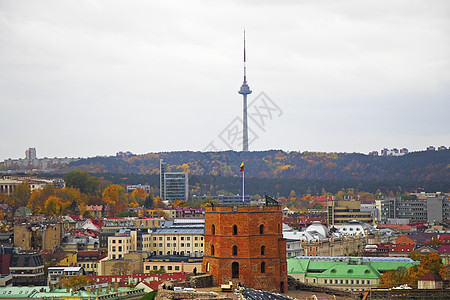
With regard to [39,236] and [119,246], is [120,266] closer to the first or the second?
[119,246]

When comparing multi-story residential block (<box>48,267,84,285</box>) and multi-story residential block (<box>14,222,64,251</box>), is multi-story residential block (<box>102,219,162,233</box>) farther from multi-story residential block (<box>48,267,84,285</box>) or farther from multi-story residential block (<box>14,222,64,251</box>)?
multi-story residential block (<box>48,267,84,285</box>)

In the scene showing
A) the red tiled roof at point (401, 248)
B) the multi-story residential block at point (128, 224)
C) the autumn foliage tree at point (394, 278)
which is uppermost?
the multi-story residential block at point (128, 224)

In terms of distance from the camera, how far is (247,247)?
6300 cm

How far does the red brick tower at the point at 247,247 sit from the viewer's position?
6306 centimetres

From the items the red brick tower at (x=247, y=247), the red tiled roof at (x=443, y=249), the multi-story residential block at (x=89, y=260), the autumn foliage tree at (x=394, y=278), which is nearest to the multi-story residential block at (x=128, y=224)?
the multi-story residential block at (x=89, y=260)

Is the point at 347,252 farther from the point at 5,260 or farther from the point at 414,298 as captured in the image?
the point at 414,298

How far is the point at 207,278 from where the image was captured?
62.9 meters

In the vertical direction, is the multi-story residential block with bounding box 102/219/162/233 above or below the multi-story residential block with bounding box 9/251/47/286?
above

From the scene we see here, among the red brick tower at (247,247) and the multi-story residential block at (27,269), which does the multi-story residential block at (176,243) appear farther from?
the red brick tower at (247,247)

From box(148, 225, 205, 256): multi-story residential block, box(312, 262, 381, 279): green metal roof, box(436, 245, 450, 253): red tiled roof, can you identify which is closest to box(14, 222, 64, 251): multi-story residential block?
box(148, 225, 205, 256): multi-story residential block

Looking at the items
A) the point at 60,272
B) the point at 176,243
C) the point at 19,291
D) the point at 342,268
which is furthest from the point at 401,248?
the point at 19,291

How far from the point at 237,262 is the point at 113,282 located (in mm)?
63821

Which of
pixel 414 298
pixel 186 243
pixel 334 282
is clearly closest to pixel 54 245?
pixel 186 243

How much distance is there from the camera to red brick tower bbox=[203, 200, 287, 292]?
2483 inches
